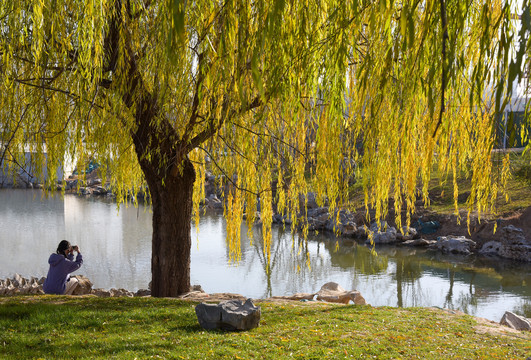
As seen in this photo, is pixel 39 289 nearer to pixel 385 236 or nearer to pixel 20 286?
pixel 20 286

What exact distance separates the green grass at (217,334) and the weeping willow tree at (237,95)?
1139mm

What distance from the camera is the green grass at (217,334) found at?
376 cm

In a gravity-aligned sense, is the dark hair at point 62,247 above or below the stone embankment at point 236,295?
above

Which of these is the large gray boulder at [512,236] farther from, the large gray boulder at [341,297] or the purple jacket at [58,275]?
the purple jacket at [58,275]

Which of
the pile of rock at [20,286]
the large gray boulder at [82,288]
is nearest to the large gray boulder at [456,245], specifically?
the large gray boulder at [82,288]

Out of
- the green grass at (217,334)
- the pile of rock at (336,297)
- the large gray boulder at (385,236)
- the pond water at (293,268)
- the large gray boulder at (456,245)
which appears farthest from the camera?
the large gray boulder at (385,236)

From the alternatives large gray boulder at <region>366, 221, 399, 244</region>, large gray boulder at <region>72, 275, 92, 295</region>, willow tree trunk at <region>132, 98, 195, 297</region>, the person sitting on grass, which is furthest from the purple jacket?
large gray boulder at <region>366, 221, 399, 244</region>

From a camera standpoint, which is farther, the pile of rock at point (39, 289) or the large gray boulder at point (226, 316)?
the pile of rock at point (39, 289)

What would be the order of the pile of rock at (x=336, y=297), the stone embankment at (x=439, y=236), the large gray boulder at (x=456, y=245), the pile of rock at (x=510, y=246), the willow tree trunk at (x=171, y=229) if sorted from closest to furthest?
the willow tree trunk at (x=171, y=229) → the pile of rock at (x=336, y=297) → the pile of rock at (x=510, y=246) → the stone embankment at (x=439, y=236) → the large gray boulder at (x=456, y=245)

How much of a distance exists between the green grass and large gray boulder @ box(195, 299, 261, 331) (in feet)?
0.32

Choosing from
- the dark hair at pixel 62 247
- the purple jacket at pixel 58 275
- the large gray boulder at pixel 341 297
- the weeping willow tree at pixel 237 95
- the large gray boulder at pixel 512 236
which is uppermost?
the weeping willow tree at pixel 237 95

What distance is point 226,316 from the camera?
4.38 m

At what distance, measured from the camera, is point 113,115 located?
4898 millimetres

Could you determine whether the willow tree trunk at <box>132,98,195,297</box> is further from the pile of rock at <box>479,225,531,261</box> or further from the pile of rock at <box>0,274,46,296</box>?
the pile of rock at <box>479,225,531,261</box>
